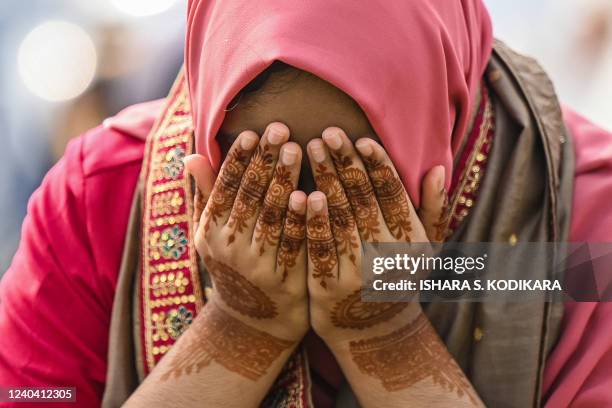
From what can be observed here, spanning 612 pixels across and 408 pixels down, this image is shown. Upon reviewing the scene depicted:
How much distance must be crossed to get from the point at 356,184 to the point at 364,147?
2.1 inches

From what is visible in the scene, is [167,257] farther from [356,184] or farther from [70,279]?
[356,184]

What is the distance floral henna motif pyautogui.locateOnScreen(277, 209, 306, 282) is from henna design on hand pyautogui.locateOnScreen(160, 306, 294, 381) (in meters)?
0.12

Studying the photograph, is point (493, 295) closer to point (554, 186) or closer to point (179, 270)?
point (554, 186)

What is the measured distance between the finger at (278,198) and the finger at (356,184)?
0.05 m

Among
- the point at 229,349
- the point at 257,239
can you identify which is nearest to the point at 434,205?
the point at 257,239

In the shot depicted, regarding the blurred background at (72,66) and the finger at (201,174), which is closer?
the finger at (201,174)

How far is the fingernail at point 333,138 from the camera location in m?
0.81

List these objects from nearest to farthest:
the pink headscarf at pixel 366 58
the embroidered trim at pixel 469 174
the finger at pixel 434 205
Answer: the pink headscarf at pixel 366 58, the finger at pixel 434 205, the embroidered trim at pixel 469 174

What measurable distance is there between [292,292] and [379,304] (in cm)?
12

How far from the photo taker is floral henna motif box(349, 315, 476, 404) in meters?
0.95

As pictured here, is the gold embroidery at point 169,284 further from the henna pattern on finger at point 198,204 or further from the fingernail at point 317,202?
the fingernail at point 317,202

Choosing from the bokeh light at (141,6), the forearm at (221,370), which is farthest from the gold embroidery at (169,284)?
the bokeh light at (141,6)

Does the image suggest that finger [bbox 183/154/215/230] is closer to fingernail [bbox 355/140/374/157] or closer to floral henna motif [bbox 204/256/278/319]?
floral henna motif [bbox 204/256/278/319]

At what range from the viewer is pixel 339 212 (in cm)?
87
